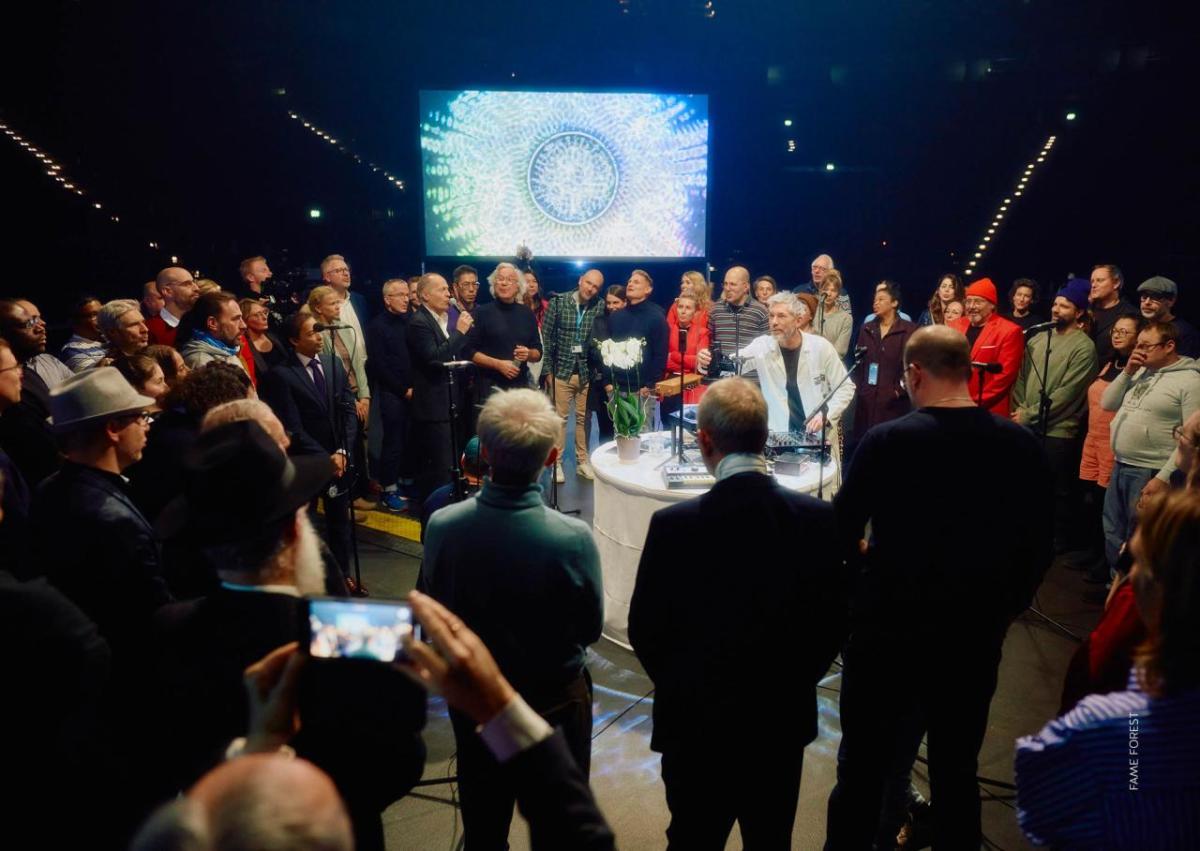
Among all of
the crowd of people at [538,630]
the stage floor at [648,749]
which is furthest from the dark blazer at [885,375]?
the crowd of people at [538,630]

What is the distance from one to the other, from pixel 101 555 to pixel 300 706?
115cm

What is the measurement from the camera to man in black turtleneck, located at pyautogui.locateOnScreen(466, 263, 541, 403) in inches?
239

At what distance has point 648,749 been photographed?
323 centimetres

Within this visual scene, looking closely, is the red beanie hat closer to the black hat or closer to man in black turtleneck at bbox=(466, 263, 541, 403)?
man in black turtleneck at bbox=(466, 263, 541, 403)

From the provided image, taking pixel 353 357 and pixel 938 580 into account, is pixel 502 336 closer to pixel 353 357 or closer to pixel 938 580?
pixel 353 357

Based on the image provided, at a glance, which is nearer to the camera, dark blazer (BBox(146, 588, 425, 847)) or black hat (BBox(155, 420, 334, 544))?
dark blazer (BBox(146, 588, 425, 847))

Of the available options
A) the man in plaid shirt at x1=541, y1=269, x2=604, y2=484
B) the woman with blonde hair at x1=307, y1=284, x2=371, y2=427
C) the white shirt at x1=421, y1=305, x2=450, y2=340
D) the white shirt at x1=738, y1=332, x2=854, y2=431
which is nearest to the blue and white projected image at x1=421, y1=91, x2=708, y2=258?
the man in plaid shirt at x1=541, y1=269, x2=604, y2=484

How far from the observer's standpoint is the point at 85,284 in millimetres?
8492

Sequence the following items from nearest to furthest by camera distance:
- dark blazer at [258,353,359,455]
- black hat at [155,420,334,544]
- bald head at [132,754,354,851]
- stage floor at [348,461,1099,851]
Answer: bald head at [132,754,354,851] → black hat at [155,420,334,544] → stage floor at [348,461,1099,851] → dark blazer at [258,353,359,455]

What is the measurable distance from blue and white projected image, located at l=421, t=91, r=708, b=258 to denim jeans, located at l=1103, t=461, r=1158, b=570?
5868 mm

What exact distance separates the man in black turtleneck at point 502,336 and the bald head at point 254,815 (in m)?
5.33

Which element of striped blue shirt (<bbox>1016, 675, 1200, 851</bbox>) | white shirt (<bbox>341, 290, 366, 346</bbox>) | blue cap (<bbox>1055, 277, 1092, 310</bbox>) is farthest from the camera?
white shirt (<bbox>341, 290, 366, 346</bbox>)

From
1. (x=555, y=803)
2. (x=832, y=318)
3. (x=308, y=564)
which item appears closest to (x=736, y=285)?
(x=832, y=318)

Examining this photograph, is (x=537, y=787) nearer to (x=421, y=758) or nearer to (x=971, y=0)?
(x=421, y=758)
